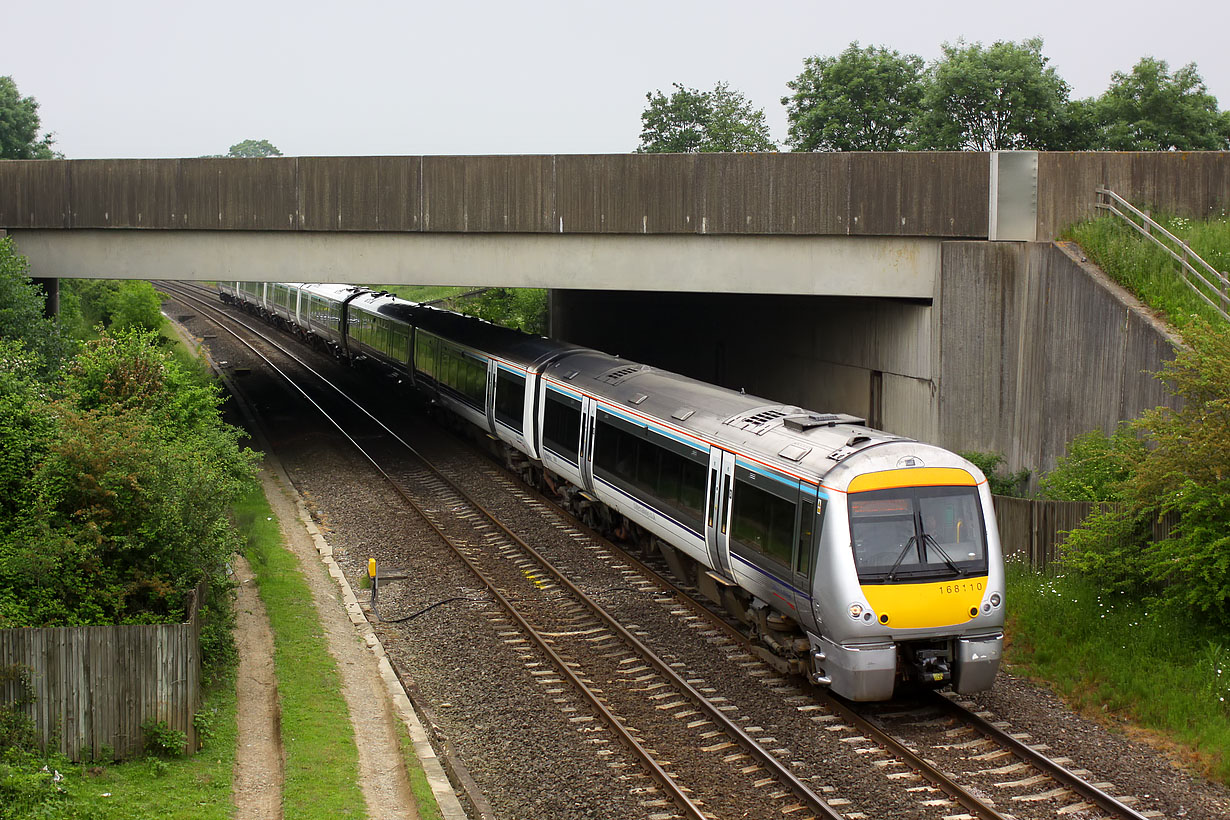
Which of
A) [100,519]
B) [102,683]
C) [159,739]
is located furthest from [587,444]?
[102,683]

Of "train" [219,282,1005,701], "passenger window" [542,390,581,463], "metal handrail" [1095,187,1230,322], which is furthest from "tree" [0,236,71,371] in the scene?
"metal handrail" [1095,187,1230,322]

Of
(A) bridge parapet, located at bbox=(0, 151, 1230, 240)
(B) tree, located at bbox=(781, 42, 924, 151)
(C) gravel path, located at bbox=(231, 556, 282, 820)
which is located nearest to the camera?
(C) gravel path, located at bbox=(231, 556, 282, 820)

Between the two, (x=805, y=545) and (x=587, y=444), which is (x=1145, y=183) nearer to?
(x=587, y=444)

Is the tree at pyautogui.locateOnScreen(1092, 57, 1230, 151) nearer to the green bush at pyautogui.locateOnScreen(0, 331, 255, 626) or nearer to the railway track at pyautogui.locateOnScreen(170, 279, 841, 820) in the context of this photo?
the railway track at pyautogui.locateOnScreen(170, 279, 841, 820)

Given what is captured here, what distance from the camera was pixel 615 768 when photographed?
35.0 ft

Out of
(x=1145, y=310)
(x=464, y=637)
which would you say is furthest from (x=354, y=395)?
(x=1145, y=310)

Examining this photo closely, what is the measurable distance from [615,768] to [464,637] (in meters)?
4.51

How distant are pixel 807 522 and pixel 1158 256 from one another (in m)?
10.0

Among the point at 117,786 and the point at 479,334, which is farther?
the point at 479,334

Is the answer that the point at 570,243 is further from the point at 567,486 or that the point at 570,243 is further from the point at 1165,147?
the point at 1165,147

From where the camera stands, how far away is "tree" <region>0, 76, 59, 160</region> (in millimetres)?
64938

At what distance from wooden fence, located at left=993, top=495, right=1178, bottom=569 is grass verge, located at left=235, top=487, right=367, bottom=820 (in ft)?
28.6

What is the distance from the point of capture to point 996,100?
4456cm

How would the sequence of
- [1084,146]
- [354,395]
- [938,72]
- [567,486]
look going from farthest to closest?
[938,72] < [1084,146] < [354,395] < [567,486]
